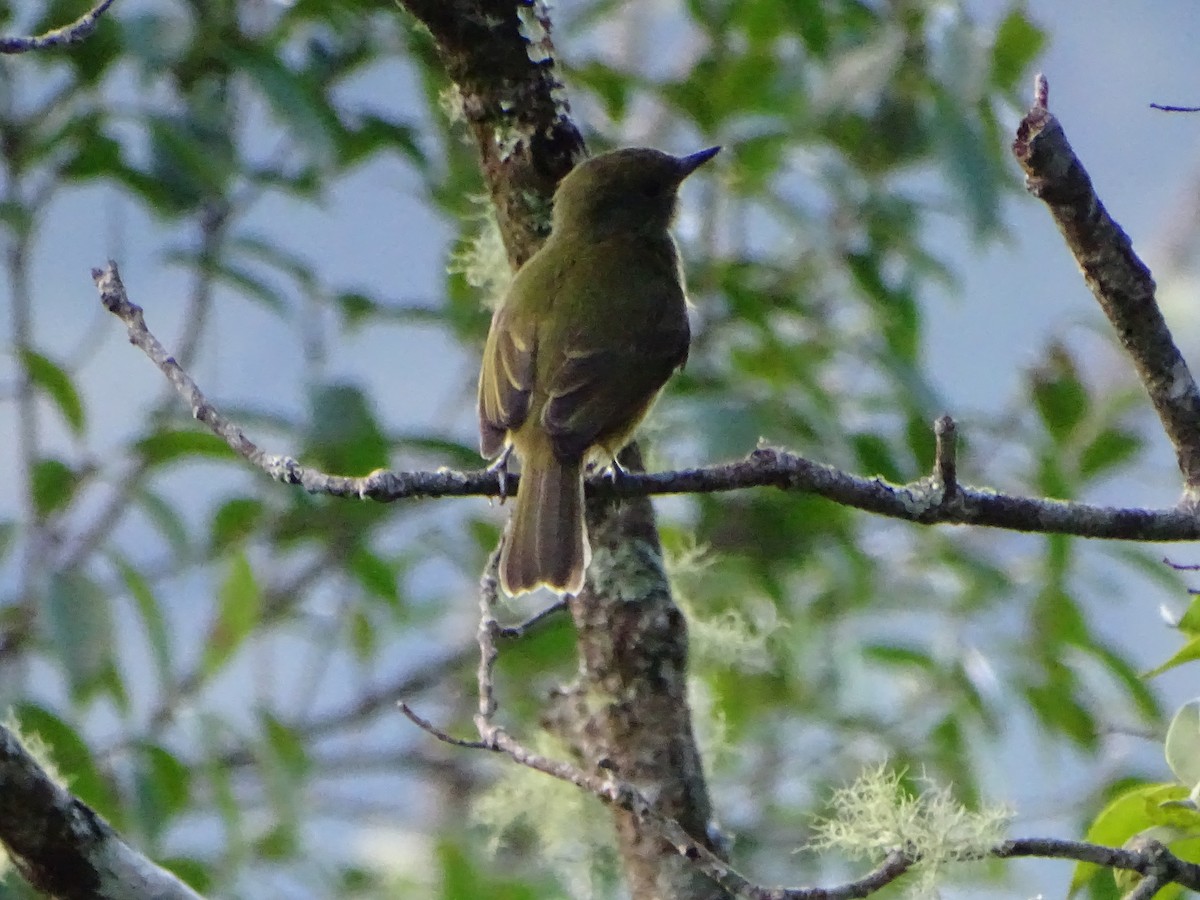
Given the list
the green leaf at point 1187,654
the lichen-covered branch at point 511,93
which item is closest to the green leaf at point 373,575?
the lichen-covered branch at point 511,93

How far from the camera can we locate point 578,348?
3951 mm

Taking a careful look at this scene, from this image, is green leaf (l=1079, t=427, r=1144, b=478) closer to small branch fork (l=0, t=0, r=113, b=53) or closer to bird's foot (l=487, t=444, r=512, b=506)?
bird's foot (l=487, t=444, r=512, b=506)

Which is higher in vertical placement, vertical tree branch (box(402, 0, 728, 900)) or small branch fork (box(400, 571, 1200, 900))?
vertical tree branch (box(402, 0, 728, 900))

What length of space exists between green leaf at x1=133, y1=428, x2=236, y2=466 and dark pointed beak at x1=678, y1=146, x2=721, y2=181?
1321 mm

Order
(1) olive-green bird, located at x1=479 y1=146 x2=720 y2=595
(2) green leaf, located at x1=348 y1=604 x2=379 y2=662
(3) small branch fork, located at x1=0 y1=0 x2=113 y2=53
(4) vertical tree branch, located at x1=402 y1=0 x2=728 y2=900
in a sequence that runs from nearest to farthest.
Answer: (3) small branch fork, located at x1=0 y1=0 x2=113 y2=53
(4) vertical tree branch, located at x1=402 y1=0 x2=728 y2=900
(1) olive-green bird, located at x1=479 y1=146 x2=720 y2=595
(2) green leaf, located at x1=348 y1=604 x2=379 y2=662

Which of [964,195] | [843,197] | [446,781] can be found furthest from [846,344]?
[446,781]

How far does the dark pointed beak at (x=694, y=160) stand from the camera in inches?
168

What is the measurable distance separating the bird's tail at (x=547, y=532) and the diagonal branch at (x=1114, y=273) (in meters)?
1.01

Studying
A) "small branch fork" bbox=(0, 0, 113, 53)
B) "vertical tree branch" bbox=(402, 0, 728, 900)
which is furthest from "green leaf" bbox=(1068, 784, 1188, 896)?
"small branch fork" bbox=(0, 0, 113, 53)

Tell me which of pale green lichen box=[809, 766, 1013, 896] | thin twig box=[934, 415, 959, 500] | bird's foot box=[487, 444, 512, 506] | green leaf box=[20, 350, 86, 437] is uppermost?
green leaf box=[20, 350, 86, 437]

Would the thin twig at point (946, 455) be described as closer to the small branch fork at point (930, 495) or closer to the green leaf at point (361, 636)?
the small branch fork at point (930, 495)

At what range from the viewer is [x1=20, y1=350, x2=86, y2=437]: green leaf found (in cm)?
389

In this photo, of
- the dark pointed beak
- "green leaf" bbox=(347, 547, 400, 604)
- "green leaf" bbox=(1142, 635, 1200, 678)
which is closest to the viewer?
"green leaf" bbox=(1142, 635, 1200, 678)

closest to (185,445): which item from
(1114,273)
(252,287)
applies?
(252,287)
